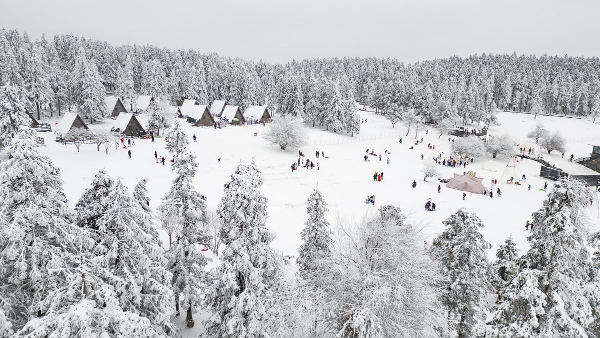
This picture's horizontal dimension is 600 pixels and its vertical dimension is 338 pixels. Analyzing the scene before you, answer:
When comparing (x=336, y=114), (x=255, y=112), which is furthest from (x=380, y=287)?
(x=255, y=112)

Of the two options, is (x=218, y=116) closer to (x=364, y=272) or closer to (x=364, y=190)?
(x=364, y=190)

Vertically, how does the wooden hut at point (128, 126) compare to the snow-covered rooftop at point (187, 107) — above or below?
below

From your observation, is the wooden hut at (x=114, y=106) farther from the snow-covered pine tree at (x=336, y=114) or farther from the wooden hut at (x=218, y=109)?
the snow-covered pine tree at (x=336, y=114)

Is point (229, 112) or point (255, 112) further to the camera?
point (255, 112)

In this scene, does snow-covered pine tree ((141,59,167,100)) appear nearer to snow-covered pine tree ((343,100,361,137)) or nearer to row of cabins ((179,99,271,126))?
row of cabins ((179,99,271,126))

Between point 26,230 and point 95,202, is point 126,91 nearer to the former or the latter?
point 95,202

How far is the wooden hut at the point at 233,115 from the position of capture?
7088 cm

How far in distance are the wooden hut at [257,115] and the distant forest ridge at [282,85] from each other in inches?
174

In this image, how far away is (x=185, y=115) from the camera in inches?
2896

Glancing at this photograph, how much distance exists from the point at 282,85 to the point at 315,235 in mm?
64713

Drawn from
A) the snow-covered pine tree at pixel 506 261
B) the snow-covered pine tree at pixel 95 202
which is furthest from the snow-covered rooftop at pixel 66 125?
the snow-covered pine tree at pixel 506 261

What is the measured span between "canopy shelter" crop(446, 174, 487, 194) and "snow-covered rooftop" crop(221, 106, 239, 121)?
42.6 meters

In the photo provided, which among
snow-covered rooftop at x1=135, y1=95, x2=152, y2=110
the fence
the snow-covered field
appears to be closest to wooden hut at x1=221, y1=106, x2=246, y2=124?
the snow-covered field

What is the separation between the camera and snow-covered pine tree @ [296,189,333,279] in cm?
1769
